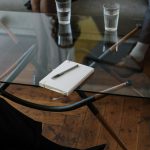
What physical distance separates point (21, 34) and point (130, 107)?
2.30 ft

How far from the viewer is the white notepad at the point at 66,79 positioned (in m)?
1.10

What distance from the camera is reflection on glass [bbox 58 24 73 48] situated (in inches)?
56.6

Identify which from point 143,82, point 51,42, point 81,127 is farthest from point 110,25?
point 81,127

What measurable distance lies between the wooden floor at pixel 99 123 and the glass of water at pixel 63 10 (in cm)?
45

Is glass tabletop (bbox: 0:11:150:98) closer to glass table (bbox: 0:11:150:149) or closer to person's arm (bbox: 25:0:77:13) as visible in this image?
glass table (bbox: 0:11:150:149)

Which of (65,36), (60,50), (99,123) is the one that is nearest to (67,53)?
(60,50)

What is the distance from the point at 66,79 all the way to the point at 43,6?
3.05ft

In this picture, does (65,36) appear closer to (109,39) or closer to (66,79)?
(109,39)

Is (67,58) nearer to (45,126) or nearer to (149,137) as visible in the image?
(45,126)

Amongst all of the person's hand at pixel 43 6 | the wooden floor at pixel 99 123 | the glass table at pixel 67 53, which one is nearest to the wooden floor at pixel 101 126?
the wooden floor at pixel 99 123

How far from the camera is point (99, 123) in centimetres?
161

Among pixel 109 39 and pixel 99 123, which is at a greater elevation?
pixel 109 39

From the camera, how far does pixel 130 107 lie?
5.63 ft

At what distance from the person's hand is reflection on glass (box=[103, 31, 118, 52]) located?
1.81ft
